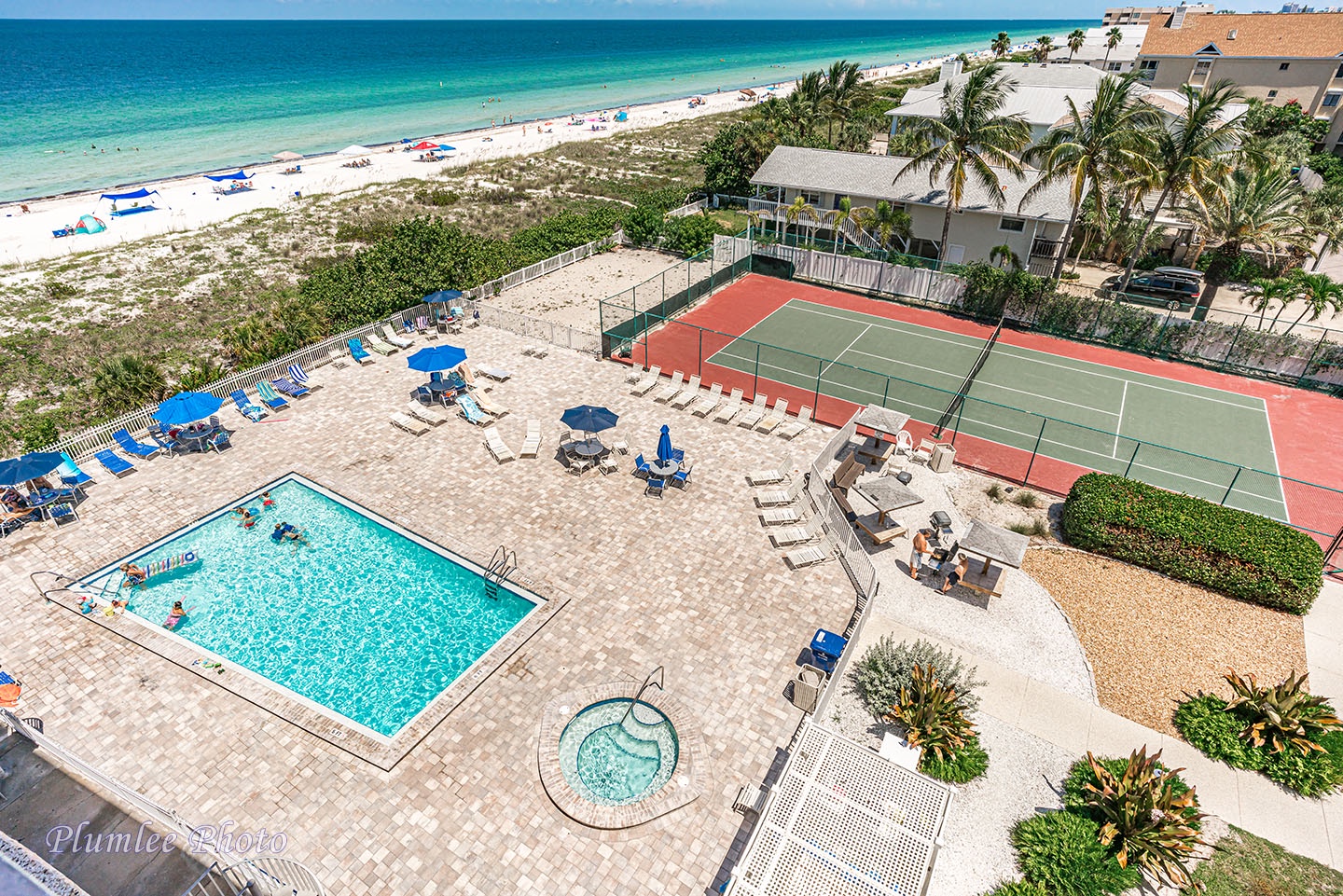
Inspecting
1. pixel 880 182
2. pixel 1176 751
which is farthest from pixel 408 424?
pixel 880 182

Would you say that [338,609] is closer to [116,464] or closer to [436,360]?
[436,360]

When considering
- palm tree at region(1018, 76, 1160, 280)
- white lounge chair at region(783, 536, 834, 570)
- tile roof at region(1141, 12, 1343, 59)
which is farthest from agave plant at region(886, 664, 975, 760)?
tile roof at region(1141, 12, 1343, 59)

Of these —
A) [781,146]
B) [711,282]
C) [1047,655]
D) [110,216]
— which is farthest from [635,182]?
[1047,655]

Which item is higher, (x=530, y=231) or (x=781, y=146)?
(x=781, y=146)

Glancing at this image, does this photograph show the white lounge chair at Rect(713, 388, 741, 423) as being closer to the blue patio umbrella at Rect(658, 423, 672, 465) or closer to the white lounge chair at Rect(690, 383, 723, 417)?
the white lounge chair at Rect(690, 383, 723, 417)

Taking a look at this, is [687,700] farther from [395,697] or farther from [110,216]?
[110,216]

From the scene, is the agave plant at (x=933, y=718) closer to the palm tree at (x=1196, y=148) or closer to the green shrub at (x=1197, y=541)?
the green shrub at (x=1197, y=541)
